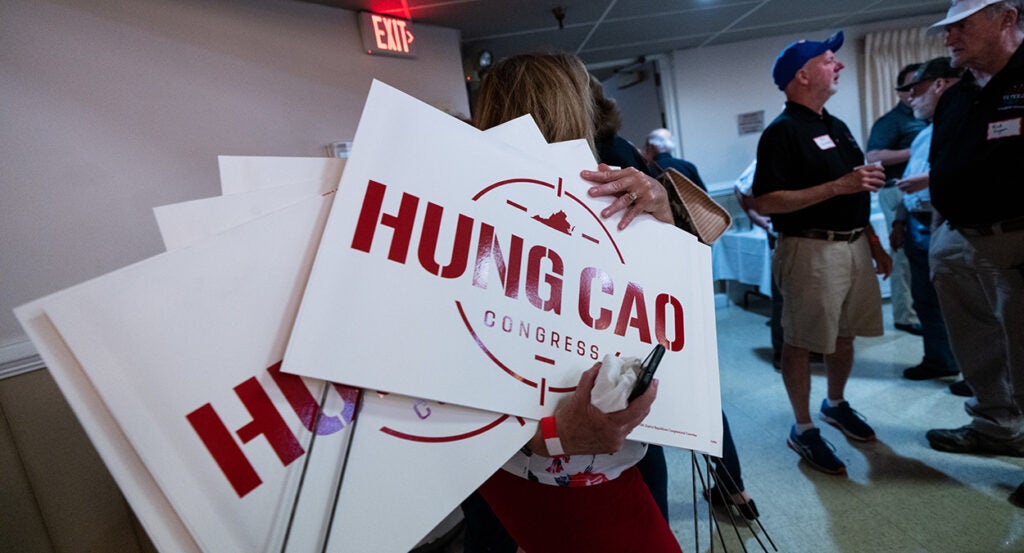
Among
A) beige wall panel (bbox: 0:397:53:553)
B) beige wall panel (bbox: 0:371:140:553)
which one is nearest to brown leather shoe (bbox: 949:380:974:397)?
beige wall panel (bbox: 0:371:140:553)

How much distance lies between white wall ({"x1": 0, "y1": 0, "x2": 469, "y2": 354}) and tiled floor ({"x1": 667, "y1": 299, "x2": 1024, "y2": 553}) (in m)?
1.69

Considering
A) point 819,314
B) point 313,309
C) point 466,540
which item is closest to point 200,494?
point 313,309

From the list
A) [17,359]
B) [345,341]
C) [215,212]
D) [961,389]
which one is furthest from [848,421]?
[17,359]

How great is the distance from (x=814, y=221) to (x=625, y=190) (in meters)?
1.44

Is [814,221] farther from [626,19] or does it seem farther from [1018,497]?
[626,19]

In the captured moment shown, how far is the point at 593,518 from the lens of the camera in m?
0.68

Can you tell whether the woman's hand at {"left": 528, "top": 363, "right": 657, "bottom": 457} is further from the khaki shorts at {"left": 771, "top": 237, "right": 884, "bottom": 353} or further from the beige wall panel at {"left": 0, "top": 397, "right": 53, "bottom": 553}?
the khaki shorts at {"left": 771, "top": 237, "right": 884, "bottom": 353}

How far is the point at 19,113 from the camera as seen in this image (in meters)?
1.35

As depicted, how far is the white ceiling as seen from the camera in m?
2.84

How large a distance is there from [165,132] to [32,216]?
1.84ft

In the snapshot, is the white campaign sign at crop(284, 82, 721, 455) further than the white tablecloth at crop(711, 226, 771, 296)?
No

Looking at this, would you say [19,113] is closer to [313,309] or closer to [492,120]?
Answer: [492,120]

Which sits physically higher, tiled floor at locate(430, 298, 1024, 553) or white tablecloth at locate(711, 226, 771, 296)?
white tablecloth at locate(711, 226, 771, 296)

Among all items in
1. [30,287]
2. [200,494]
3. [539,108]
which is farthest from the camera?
[30,287]
